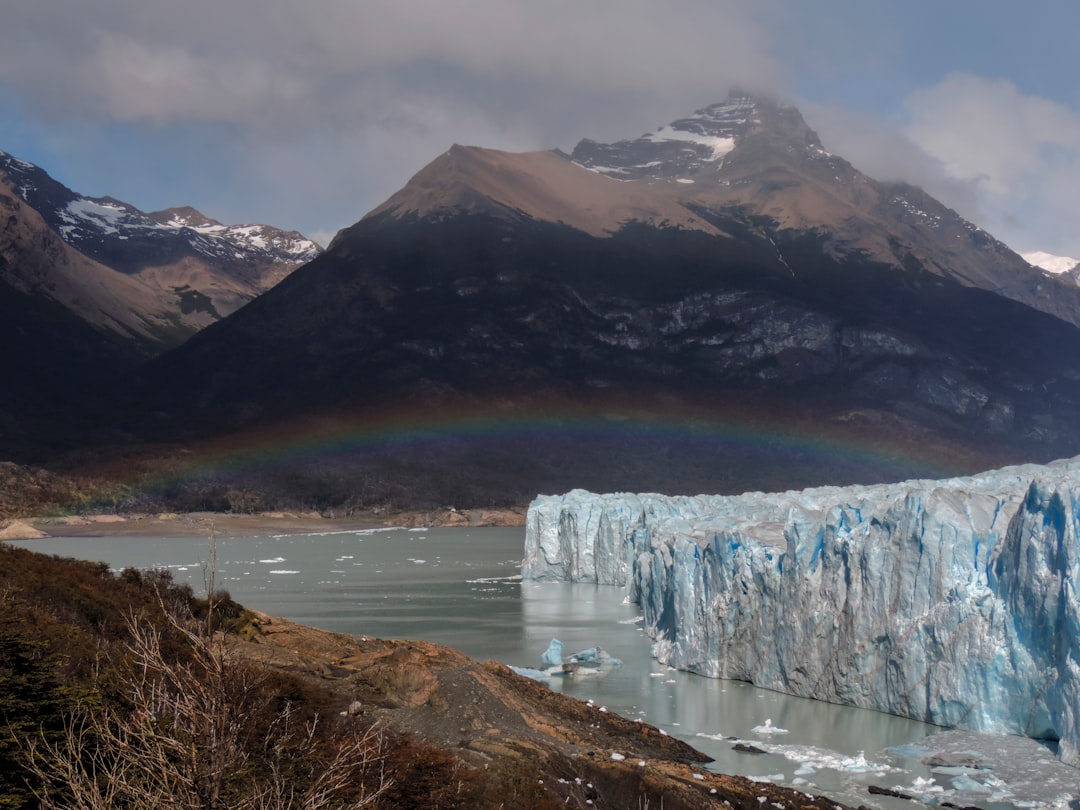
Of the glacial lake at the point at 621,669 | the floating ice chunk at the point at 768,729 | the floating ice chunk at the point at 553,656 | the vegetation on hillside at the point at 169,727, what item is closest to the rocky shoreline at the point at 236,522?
the glacial lake at the point at 621,669

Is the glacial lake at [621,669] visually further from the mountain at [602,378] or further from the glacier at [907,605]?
the mountain at [602,378]

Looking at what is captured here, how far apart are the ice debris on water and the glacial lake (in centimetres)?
47

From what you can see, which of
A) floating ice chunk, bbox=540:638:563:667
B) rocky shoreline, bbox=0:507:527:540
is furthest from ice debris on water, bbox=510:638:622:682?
rocky shoreline, bbox=0:507:527:540

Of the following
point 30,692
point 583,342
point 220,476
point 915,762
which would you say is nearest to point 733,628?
point 915,762

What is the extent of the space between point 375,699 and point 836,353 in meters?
173

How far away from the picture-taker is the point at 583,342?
186500 millimetres

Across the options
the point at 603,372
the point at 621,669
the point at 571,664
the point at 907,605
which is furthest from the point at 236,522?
the point at 907,605

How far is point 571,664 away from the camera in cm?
3319

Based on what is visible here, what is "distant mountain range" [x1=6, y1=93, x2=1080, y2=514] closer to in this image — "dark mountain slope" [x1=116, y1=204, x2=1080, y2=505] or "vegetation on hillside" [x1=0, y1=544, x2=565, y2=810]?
"dark mountain slope" [x1=116, y1=204, x2=1080, y2=505]

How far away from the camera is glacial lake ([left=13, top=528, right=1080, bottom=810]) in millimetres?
20266

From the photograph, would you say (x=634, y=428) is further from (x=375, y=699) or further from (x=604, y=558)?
(x=375, y=699)

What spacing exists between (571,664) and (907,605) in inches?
441

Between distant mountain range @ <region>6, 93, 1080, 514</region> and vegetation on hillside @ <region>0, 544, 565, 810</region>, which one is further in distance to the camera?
distant mountain range @ <region>6, 93, 1080, 514</region>

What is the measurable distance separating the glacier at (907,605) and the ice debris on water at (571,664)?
1.85m
